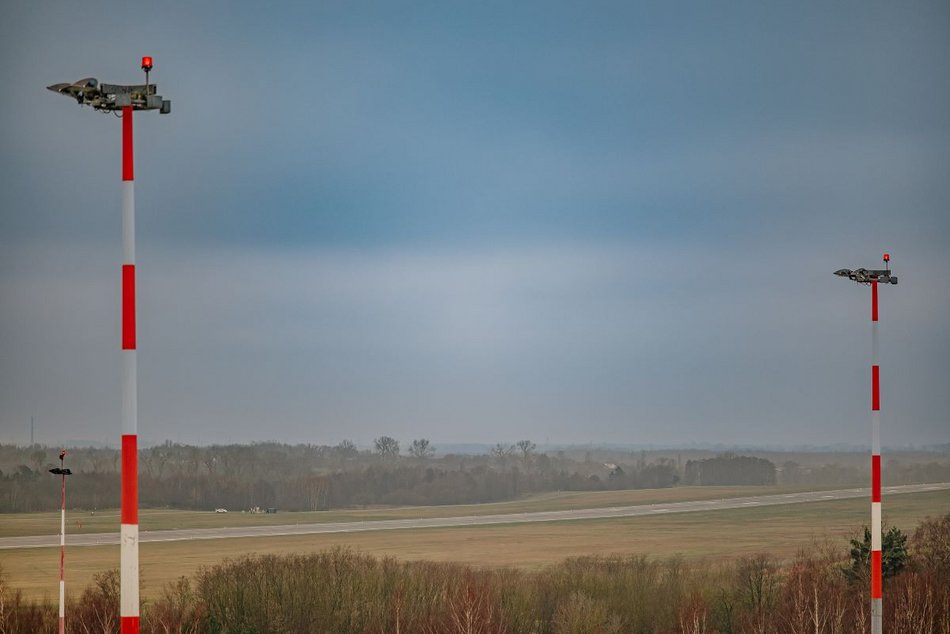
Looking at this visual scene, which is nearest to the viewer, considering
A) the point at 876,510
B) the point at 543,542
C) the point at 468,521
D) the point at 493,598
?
the point at 876,510

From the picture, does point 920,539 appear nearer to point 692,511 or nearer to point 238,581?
point 238,581

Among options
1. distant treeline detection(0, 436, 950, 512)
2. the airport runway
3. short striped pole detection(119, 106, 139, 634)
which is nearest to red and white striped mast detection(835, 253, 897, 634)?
short striped pole detection(119, 106, 139, 634)

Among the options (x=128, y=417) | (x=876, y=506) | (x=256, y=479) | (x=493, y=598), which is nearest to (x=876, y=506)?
(x=876, y=506)

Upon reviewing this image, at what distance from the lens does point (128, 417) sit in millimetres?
18859

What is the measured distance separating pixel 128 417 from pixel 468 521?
460ft

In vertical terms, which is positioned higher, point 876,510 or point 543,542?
point 876,510

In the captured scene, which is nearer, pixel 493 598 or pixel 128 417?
pixel 128 417

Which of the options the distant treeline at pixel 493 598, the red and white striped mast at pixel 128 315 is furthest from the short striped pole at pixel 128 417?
the distant treeline at pixel 493 598

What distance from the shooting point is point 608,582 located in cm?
9262

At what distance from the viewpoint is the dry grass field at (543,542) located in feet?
315

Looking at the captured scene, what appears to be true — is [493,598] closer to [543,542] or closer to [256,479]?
[543,542]

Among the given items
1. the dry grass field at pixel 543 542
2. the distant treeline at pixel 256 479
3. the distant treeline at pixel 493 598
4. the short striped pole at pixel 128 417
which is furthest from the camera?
the distant treeline at pixel 256 479

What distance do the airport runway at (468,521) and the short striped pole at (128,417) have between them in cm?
9067

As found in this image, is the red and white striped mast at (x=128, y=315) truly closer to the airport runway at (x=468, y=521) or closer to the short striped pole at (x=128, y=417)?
the short striped pole at (x=128, y=417)
